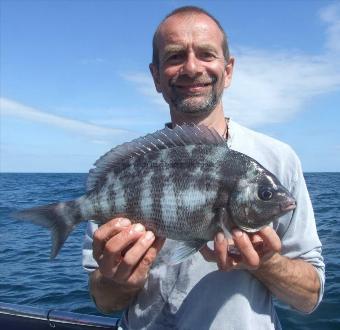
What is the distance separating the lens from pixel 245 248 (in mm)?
2963

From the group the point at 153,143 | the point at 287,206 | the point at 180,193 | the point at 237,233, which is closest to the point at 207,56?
the point at 153,143

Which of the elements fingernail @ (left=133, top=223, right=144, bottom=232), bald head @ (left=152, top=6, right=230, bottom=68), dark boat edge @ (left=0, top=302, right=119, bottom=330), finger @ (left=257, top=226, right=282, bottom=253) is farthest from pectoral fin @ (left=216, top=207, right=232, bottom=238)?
dark boat edge @ (left=0, top=302, right=119, bottom=330)

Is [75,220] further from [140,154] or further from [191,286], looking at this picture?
[191,286]

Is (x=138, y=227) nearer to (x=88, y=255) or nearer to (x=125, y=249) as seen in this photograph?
(x=125, y=249)

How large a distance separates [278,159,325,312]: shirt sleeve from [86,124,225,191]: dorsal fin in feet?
2.50

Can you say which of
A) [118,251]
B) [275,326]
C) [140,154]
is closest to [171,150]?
[140,154]

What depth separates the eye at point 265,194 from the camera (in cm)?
318

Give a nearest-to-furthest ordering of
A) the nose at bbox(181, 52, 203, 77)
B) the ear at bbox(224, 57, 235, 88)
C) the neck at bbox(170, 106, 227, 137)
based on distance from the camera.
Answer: the nose at bbox(181, 52, 203, 77), the neck at bbox(170, 106, 227, 137), the ear at bbox(224, 57, 235, 88)

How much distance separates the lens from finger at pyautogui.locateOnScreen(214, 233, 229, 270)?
9.84 feet

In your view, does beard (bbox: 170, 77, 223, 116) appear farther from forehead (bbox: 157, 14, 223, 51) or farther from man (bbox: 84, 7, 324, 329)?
forehead (bbox: 157, 14, 223, 51)

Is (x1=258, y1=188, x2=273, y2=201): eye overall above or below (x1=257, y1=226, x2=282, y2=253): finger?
above

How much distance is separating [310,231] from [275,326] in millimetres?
853

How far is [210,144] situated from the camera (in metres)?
3.40

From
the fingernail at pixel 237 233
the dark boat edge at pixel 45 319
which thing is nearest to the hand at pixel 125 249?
the fingernail at pixel 237 233
